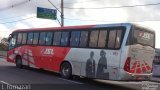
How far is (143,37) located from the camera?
1811cm

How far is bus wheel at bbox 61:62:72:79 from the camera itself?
68.8ft

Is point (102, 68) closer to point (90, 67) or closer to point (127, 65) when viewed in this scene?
point (90, 67)

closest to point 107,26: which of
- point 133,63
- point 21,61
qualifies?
point 133,63

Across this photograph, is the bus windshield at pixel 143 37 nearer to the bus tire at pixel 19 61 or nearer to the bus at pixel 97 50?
the bus at pixel 97 50

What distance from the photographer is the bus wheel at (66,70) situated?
826 inches

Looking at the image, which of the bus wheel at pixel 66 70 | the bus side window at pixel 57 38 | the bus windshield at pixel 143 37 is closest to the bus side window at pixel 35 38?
the bus side window at pixel 57 38

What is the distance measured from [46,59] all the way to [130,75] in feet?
24.0

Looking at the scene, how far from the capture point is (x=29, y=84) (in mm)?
16641

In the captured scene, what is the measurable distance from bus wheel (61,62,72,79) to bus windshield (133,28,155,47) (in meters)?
4.87

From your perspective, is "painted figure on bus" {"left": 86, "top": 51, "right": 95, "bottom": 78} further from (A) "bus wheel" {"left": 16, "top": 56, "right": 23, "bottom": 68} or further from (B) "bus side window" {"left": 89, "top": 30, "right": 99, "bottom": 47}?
(A) "bus wheel" {"left": 16, "top": 56, "right": 23, "bottom": 68}

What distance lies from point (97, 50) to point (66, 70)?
3.09 meters

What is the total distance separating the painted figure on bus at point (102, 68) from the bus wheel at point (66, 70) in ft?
8.71

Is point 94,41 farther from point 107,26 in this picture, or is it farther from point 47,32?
point 47,32

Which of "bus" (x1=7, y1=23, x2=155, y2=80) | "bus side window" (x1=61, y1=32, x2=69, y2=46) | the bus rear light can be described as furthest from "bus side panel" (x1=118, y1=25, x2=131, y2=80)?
"bus side window" (x1=61, y1=32, x2=69, y2=46)
